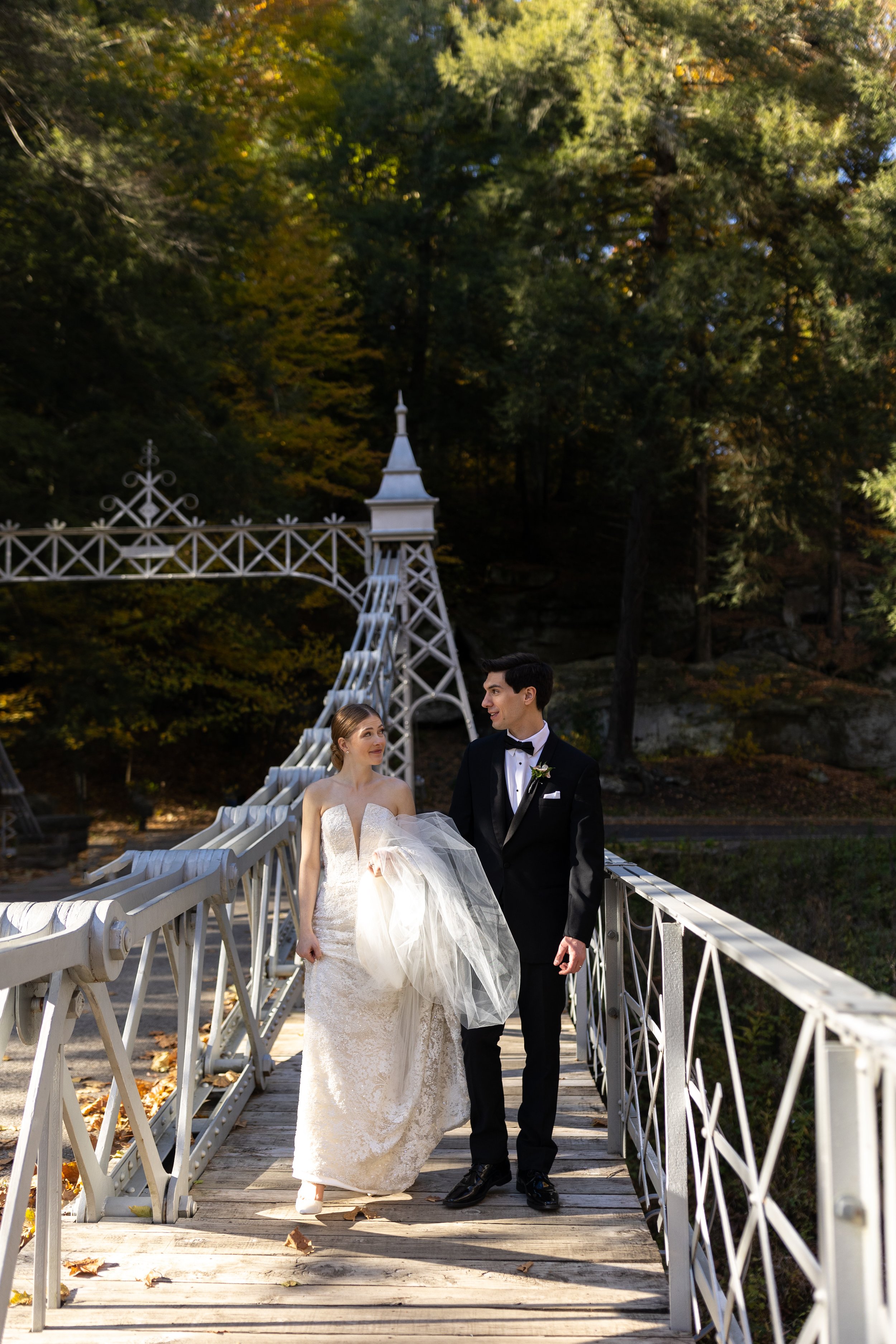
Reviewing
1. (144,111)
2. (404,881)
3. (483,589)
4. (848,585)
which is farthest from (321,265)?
(404,881)

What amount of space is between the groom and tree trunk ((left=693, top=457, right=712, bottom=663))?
18.4 metres

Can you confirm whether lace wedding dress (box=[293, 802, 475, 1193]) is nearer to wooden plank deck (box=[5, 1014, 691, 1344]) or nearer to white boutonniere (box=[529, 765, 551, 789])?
wooden plank deck (box=[5, 1014, 691, 1344])

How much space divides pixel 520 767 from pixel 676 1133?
3.58 ft

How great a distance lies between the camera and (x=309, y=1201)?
289 cm

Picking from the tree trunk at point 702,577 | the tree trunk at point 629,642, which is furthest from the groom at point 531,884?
the tree trunk at point 702,577

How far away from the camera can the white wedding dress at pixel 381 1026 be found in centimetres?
300

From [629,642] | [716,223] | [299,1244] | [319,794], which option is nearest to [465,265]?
[716,223]

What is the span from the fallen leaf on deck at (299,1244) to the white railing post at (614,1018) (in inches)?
43.9

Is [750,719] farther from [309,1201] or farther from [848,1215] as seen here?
[848,1215]

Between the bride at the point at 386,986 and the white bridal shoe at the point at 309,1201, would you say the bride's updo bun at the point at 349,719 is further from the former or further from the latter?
the white bridal shoe at the point at 309,1201

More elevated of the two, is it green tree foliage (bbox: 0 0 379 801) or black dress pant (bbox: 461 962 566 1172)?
green tree foliage (bbox: 0 0 379 801)

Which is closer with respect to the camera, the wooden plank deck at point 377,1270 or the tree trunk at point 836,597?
the wooden plank deck at point 377,1270

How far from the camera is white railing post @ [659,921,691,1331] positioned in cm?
238

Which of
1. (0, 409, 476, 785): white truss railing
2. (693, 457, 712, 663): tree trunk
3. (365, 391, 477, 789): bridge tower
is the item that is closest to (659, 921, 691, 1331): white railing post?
(0, 409, 476, 785): white truss railing
